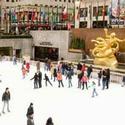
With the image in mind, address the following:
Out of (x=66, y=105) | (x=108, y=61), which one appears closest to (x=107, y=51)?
(x=108, y=61)

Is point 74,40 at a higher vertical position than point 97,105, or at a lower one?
higher

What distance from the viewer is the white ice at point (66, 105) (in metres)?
18.8

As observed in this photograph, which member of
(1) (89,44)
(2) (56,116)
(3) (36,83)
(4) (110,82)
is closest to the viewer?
(2) (56,116)

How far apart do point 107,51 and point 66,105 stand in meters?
17.2

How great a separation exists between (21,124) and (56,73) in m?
11.4

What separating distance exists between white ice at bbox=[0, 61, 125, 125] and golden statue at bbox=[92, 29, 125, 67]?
9284 millimetres

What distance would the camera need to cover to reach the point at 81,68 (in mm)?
30578

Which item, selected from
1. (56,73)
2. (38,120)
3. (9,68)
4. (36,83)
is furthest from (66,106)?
(9,68)

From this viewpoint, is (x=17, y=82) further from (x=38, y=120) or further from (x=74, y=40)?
(x=74, y=40)

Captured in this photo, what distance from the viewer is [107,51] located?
3834 cm

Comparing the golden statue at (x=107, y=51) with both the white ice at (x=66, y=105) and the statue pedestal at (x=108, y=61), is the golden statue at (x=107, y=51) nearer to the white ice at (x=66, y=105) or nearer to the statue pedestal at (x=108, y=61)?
the statue pedestal at (x=108, y=61)

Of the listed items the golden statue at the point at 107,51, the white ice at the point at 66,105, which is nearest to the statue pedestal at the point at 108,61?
the golden statue at the point at 107,51

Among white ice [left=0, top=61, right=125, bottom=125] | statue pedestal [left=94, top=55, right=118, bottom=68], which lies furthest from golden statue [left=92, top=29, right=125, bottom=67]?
white ice [left=0, top=61, right=125, bottom=125]

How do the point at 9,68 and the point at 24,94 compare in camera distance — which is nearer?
the point at 24,94
